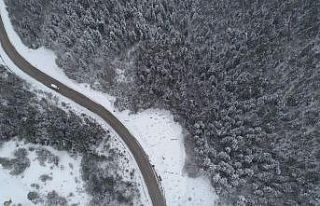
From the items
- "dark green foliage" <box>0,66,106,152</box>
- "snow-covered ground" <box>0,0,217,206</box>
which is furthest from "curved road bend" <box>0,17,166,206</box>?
"dark green foliage" <box>0,66,106,152</box>

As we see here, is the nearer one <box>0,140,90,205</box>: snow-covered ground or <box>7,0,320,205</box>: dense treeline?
<box>7,0,320,205</box>: dense treeline

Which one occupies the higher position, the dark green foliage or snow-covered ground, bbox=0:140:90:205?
the dark green foliage

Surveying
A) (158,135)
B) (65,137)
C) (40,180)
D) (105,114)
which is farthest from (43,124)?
(158,135)

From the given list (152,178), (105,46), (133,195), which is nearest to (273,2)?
(105,46)

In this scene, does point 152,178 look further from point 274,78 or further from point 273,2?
point 273,2

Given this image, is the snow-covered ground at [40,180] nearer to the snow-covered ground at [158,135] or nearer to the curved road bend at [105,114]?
the curved road bend at [105,114]

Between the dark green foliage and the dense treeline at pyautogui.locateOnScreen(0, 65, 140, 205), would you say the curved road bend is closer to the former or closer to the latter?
the dense treeline at pyautogui.locateOnScreen(0, 65, 140, 205)

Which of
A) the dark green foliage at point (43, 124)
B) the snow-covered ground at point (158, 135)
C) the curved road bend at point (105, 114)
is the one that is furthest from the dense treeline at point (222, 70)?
the dark green foliage at point (43, 124)
